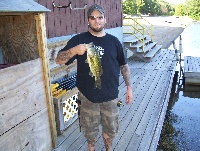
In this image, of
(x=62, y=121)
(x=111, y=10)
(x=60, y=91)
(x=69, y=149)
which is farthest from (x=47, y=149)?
(x=111, y=10)

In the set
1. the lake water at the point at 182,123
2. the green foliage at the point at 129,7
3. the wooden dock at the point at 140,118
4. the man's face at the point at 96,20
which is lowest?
the lake water at the point at 182,123

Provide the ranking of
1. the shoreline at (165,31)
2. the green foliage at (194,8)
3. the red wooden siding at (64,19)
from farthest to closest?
the green foliage at (194,8)
the shoreline at (165,31)
the red wooden siding at (64,19)

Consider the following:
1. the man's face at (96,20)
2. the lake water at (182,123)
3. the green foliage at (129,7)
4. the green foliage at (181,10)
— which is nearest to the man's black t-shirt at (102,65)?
the man's face at (96,20)

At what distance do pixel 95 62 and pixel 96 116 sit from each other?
0.86 m

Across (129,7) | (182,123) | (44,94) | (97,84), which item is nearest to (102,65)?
(97,84)

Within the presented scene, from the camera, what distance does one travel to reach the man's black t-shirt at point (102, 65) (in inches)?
124

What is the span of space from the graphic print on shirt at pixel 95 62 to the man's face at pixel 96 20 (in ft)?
0.80

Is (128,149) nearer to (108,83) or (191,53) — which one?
(108,83)

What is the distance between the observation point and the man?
10.2 ft

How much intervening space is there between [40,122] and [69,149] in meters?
0.90

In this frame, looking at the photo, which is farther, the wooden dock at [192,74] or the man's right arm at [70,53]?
the wooden dock at [192,74]

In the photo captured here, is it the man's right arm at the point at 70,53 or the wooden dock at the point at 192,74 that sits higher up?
the man's right arm at the point at 70,53

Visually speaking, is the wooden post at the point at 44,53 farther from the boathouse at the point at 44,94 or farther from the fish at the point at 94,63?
the fish at the point at 94,63

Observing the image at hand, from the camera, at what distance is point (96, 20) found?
10.0 ft
